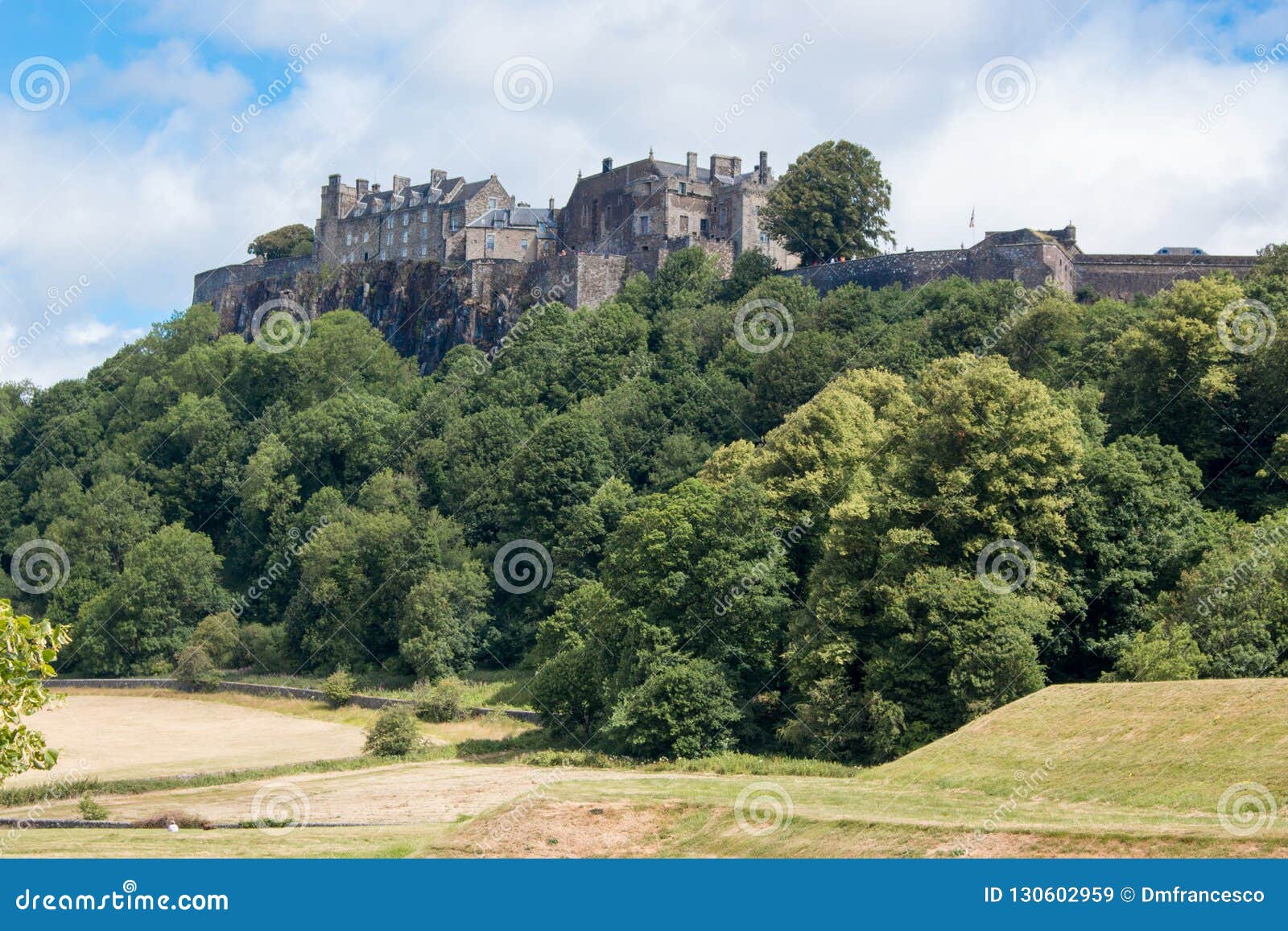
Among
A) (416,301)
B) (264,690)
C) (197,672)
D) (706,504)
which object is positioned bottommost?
(264,690)

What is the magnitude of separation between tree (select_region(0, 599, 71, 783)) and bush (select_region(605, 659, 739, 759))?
21108 millimetres

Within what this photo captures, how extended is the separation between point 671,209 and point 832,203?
39.4 feet

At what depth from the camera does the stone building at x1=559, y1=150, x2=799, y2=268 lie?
8812cm

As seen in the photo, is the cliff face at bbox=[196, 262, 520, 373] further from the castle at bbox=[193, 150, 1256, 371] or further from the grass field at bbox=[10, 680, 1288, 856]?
the grass field at bbox=[10, 680, 1288, 856]

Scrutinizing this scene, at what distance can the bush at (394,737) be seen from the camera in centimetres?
4566

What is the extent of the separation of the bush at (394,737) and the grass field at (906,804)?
8.29 m

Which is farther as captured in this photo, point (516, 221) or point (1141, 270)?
point (516, 221)

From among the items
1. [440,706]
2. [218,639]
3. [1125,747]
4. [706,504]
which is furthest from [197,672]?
[1125,747]

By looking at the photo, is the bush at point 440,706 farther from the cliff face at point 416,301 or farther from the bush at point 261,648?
the cliff face at point 416,301

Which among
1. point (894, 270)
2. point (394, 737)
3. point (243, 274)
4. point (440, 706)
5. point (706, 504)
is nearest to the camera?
point (706, 504)

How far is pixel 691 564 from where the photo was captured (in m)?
44.0

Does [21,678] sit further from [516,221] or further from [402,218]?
[402,218]

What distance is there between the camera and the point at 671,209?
8938 cm

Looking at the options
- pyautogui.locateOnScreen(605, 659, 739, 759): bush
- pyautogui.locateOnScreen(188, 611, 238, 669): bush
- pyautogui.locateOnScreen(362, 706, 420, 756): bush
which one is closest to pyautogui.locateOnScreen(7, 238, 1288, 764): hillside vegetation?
pyautogui.locateOnScreen(605, 659, 739, 759): bush
